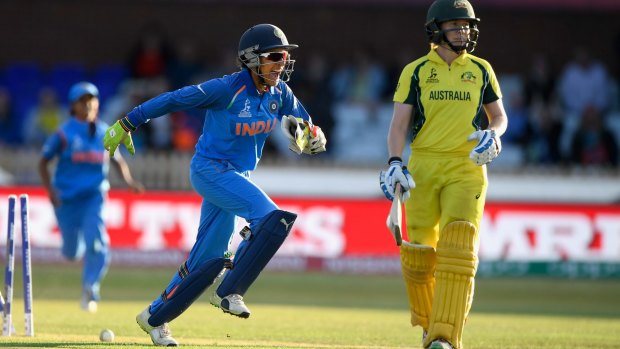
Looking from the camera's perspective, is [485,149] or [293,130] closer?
[485,149]

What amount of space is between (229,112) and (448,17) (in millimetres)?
1580

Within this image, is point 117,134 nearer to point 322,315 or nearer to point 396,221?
point 396,221

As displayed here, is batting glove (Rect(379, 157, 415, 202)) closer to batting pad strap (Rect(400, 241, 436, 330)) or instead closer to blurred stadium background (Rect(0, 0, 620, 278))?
batting pad strap (Rect(400, 241, 436, 330))

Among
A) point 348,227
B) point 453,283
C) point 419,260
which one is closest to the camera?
point 453,283

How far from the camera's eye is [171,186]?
56.9ft

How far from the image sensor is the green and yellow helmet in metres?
8.12

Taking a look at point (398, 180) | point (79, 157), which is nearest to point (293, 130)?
point (398, 180)

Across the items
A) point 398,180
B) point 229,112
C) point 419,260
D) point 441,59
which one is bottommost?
point 419,260

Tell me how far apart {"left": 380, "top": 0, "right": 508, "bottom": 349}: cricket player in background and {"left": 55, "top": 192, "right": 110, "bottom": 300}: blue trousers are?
469cm

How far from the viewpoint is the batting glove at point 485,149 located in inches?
304

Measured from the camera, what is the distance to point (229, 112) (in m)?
8.14

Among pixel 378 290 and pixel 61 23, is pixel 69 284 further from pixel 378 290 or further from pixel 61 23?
pixel 61 23

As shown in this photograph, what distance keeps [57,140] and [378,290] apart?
5.33m

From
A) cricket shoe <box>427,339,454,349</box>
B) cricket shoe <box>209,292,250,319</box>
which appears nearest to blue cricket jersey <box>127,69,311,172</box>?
cricket shoe <box>209,292,250,319</box>
